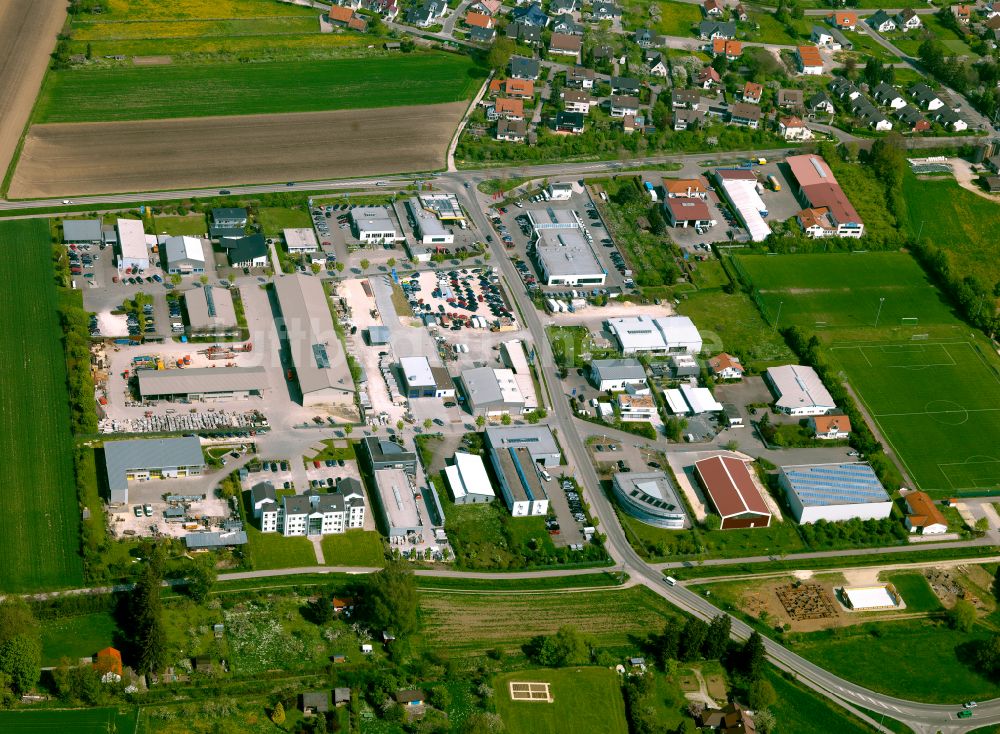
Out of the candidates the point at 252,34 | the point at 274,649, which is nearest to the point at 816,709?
the point at 274,649

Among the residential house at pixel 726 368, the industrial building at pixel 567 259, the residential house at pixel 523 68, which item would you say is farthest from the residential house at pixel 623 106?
the residential house at pixel 726 368

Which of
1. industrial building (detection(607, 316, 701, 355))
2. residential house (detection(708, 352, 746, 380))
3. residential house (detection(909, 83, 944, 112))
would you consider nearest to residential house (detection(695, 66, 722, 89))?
residential house (detection(909, 83, 944, 112))

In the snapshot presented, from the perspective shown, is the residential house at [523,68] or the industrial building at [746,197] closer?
the industrial building at [746,197]

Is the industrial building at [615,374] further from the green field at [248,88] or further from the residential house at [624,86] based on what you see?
the residential house at [624,86]

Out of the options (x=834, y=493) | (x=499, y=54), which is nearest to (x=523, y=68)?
(x=499, y=54)

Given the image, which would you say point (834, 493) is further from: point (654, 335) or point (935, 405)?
point (654, 335)

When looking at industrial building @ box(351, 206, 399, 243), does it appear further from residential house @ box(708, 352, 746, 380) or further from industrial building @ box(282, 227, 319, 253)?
residential house @ box(708, 352, 746, 380)
